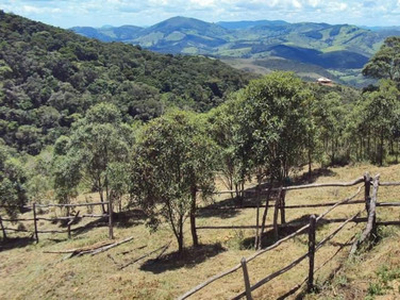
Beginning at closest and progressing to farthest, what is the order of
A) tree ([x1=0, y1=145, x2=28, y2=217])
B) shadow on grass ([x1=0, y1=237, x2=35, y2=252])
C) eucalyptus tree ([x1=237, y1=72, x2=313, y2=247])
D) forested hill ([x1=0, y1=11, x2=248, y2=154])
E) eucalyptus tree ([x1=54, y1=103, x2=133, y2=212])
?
eucalyptus tree ([x1=237, y1=72, x2=313, y2=247]) < shadow on grass ([x1=0, y1=237, x2=35, y2=252]) < tree ([x1=0, y1=145, x2=28, y2=217]) < eucalyptus tree ([x1=54, y1=103, x2=133, y2=212]) < forested hill ([x1=0, y1=11, x2=248, y2=154])

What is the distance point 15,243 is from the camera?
2289 cm

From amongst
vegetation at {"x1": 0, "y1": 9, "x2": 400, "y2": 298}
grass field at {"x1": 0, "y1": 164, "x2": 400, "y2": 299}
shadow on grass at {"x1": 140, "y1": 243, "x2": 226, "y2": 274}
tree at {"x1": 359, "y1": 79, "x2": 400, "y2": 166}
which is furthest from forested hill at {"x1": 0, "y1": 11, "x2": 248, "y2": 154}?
shadow on grass at {"x1": 140, "y1": 243, "x2": 226, "y2": 274}

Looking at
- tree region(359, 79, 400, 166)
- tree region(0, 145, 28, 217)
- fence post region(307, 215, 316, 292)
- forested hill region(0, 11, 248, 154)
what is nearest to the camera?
fence post region(307, 215, 316, 292)

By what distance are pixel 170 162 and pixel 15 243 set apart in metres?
16.1

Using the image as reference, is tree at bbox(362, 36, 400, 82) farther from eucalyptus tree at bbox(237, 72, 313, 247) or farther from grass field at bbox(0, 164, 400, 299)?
eucalyptus tree at bbox(237, 72, 313, 247)

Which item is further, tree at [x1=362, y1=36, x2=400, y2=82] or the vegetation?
tree at [x1=362, y1=36, x2=400, y2=82]

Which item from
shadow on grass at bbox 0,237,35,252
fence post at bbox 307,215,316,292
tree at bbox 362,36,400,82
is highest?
tree at bbox 362,36,400,82

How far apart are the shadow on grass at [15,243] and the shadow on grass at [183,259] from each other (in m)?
12.2

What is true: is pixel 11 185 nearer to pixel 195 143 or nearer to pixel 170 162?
pixel 170 162

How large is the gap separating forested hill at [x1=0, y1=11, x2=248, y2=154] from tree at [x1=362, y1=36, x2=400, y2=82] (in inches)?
1790

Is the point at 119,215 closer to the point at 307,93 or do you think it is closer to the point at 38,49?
the point at 307,93

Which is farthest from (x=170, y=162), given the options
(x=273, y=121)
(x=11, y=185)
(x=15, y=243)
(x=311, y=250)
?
(x=15, y=243)

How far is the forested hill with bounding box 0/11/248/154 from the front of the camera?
76438mm

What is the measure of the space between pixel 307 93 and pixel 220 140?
10.5m
